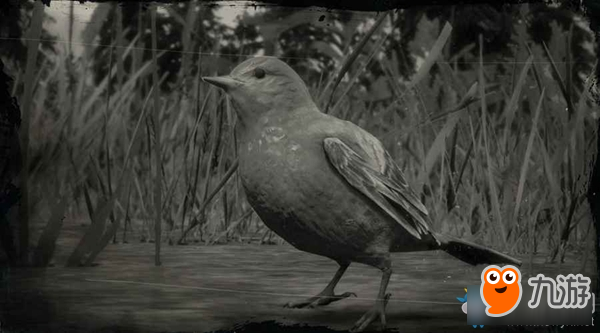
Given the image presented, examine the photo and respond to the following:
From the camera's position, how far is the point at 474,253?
2109 mm

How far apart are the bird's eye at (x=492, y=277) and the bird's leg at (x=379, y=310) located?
257mm

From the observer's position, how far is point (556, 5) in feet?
7.55

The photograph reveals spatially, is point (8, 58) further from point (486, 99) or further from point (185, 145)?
point (486, 99)

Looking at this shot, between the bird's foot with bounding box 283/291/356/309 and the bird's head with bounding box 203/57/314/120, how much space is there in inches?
19.5

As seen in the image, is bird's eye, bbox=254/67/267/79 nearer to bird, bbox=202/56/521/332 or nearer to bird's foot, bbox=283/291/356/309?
bird, bbox=202/56/521/332

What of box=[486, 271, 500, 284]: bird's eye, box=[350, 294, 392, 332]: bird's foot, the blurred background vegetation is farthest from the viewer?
the blurred background vegetation

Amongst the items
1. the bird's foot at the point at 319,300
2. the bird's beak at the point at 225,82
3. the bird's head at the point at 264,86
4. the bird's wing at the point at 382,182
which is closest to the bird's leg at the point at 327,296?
the bird's foot at the point at 319,300

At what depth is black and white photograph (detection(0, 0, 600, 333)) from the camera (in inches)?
77.8

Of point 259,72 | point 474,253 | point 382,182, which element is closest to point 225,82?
point 259,72

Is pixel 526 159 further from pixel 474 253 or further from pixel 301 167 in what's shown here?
pixel 301 167

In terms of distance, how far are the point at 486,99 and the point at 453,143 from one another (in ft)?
0.59

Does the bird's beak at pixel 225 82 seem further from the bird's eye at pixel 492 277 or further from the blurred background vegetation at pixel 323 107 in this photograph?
the bird's eye at pixel 492 277

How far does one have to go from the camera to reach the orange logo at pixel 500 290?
1.98m

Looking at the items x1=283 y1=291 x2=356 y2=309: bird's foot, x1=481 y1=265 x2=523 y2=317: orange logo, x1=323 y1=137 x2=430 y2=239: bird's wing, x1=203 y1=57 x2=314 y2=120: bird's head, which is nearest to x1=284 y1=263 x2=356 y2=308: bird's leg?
x1=283 y1=291 x2=356 y2=309: bird's foot
